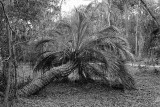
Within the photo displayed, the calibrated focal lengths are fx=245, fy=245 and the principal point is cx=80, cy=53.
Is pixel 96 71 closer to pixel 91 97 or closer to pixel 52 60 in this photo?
pixel 91 97

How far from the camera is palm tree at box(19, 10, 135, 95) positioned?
817 cm

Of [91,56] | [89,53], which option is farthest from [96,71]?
[89,53]

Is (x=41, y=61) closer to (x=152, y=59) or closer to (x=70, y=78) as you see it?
(x=70, y=78)

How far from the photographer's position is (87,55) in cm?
885

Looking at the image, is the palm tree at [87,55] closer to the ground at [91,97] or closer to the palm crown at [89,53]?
the palm crown at [89,53]

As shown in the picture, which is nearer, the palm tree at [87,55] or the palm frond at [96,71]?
the palm tree at [87,55]

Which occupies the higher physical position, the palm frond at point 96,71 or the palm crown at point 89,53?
the palm crown at point 89,53

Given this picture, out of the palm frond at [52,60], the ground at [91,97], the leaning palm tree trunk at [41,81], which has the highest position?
the palm frond at [52,60]

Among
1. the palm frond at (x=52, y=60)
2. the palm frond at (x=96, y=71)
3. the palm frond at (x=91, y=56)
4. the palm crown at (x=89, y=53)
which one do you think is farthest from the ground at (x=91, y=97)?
the palm frond at (x=91, y=56)

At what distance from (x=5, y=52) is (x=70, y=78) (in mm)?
4443

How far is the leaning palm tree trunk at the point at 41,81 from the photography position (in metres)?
7.28

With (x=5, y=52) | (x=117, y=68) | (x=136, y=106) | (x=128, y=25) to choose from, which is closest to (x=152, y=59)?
(x=117, y=68)

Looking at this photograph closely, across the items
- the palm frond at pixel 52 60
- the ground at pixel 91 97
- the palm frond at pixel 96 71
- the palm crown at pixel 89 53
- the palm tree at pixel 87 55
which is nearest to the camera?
the ground at pixel 91 97

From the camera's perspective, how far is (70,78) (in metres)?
10.2
